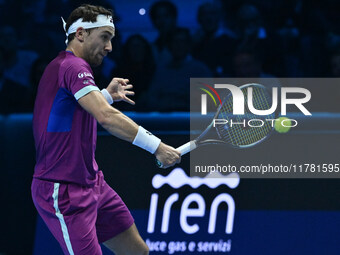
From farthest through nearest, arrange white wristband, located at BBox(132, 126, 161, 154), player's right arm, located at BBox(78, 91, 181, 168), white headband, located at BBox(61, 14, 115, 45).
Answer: white headband, located at BBox(61, 14, 115, 45) → white wristband, located at BBox(132, 126, 161, 154) → player's right arm, located at BBox(78, 91, 181, 168)

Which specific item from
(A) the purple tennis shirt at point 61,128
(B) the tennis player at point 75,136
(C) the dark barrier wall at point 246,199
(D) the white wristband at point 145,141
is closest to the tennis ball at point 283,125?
(C) the dark barrier wall at point 246,199

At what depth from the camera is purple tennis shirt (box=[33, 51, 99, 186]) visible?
11.1 ft

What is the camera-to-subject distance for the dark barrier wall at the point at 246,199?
4844mm

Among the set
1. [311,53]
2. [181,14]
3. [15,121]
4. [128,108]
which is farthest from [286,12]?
[15,121]

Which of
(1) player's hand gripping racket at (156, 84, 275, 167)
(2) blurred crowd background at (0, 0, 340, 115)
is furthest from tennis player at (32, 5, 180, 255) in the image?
(2) blurred crowd background at (0, 0, 340, 115)

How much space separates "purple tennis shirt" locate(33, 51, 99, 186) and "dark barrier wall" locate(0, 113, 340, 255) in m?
1.48

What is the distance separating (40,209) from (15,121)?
1702mm

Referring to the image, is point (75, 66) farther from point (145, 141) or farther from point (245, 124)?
point (245, 124)

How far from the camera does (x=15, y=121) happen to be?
509cm

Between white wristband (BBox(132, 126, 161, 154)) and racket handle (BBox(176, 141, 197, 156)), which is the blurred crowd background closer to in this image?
racket handle (BBox(176, 141, 197, 156))

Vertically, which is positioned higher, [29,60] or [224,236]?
[29,60]

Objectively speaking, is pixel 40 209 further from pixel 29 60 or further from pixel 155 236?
pixel 29 60

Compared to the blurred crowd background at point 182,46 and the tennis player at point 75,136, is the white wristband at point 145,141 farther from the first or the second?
the blurred crowd background at point 182,46

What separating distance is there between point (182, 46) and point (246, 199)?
1.78 m
